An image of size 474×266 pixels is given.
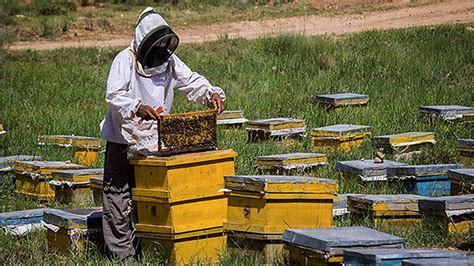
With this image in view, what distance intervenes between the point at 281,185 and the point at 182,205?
0.75m

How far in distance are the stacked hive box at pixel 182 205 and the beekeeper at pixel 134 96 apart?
0.20 meters

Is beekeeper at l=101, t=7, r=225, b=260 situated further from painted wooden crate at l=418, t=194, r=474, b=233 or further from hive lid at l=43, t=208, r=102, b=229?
painted wooden crate at l=418, t=194, r=474, b=233

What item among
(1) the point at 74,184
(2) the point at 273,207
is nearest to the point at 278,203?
(2) the point at 273,207

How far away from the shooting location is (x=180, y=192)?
7.30 metres

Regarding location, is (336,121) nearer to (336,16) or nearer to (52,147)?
(52,147)

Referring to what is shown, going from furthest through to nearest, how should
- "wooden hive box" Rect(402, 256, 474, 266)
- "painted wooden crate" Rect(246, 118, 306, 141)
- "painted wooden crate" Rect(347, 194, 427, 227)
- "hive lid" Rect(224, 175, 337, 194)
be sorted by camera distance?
"painted wooden crate" Rect(246, 118, 306, 141), "painted wooden crate" Rect(347, 194, 427, 227), "hive lid" Rect(224, 175, 337, 194), "wooden hive box" Rect(402, 256, 474, 266)

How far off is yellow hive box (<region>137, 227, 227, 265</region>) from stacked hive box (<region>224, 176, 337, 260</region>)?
0.15 metres

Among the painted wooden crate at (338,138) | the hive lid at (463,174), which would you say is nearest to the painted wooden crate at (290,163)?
the painted wooden crate at (338,138)

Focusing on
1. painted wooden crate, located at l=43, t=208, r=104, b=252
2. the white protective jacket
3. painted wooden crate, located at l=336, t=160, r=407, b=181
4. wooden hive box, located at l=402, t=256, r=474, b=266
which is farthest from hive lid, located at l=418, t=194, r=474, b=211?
painted wooden crate, located at l=43, t=208, r=104, b=252

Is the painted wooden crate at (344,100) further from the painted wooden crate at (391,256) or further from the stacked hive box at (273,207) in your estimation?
the painted wooden crate at (391,256)

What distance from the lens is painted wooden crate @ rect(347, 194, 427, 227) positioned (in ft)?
26.4

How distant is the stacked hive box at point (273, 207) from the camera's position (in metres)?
7.23

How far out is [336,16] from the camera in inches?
1077

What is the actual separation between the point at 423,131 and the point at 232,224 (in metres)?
5.73
